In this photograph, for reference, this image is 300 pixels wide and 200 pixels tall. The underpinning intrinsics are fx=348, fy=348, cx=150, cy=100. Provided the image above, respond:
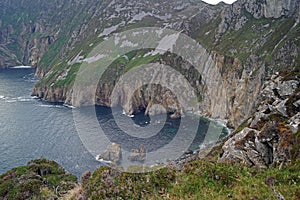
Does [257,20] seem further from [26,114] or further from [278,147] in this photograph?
[278,147]

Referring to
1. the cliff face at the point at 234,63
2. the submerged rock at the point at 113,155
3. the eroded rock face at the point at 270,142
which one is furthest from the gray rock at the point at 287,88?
the submerged rock at the point at 113,155

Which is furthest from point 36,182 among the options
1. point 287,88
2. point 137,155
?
point 137,155

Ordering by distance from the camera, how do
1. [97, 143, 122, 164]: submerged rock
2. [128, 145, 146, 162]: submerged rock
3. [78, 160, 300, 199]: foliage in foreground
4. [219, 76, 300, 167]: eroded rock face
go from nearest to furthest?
[78, 160, 300, 199]: foliage in foreground, [219, 76, 300, 167]: eroded rock face, [97, 143, 122, 164]: submerged rock, [128, 145, 146, 162]: submerged rock

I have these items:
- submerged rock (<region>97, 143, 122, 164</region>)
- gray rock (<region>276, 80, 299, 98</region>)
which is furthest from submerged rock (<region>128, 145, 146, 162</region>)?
gray rock (<region>276, 80, 299, 98</region>)

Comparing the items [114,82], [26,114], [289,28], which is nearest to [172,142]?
[289,28]

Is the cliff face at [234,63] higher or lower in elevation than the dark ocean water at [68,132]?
higher

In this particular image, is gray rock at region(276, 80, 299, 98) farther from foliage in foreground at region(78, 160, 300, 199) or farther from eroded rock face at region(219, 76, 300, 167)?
foliage in foreground at region(78, 160, 300, 199)

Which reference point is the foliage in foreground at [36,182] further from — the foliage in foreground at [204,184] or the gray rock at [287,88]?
the gray rock at [287,88]

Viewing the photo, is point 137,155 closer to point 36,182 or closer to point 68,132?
point 68,132
